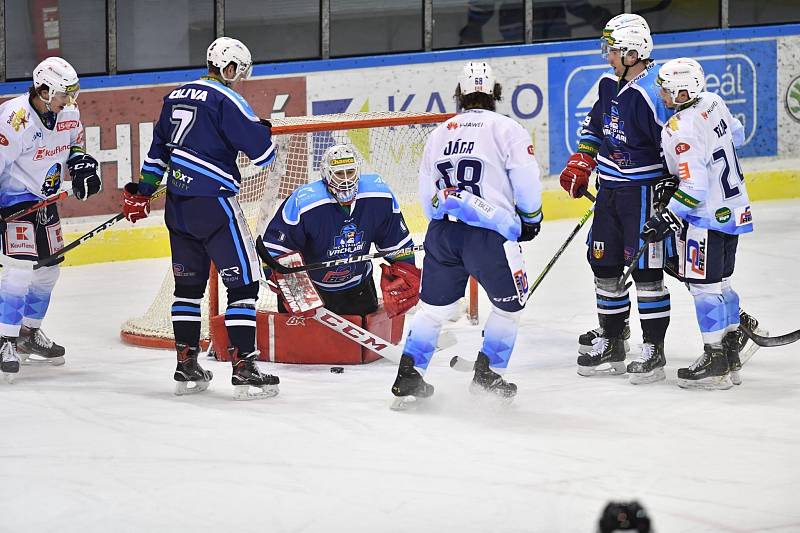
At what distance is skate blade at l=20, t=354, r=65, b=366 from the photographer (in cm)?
518

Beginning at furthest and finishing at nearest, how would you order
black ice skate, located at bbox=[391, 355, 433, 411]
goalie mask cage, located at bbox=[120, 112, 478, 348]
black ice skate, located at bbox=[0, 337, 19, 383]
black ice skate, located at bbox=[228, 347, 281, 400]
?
goalie mask cage, located at bbox=[120, 112, 478, 348] < black ice skate, located at bbox=[0, 337, 19, 383] < black ice skate, located at bbox=[228, 347, 281, 400] < black ice skate, located at bbox=[391, 355, 433, 411]

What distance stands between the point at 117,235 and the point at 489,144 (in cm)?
360

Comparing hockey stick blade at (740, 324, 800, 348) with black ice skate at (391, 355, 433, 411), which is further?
hockey stick blade at (740, 324, 800, 348)

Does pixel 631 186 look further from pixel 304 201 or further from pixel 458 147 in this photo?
pixel 304 201

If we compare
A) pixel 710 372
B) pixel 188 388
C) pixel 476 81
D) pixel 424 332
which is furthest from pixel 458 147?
pixel 188 388

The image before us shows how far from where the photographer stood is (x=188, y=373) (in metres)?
4.59

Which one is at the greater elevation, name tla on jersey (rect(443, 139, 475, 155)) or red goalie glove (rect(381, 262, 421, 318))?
name tla on jersey (rect(443, 139, 475, 155))

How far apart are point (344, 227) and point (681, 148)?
4.40 feet

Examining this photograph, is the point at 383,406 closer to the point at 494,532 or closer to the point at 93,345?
the point at 494,532

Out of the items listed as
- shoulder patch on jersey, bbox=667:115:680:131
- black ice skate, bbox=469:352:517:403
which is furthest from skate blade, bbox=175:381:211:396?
shoulder patch on jersey, bbox=667:115:680:131

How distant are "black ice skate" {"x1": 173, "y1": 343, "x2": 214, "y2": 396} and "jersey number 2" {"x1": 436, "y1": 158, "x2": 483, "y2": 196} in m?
1.11

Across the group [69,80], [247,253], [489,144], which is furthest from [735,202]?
[69,80]

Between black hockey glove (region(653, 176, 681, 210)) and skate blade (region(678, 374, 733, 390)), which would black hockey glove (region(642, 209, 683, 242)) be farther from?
skate blade (region(678, 374, 733, 390))

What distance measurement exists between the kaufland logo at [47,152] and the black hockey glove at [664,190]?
2247 millimetres
